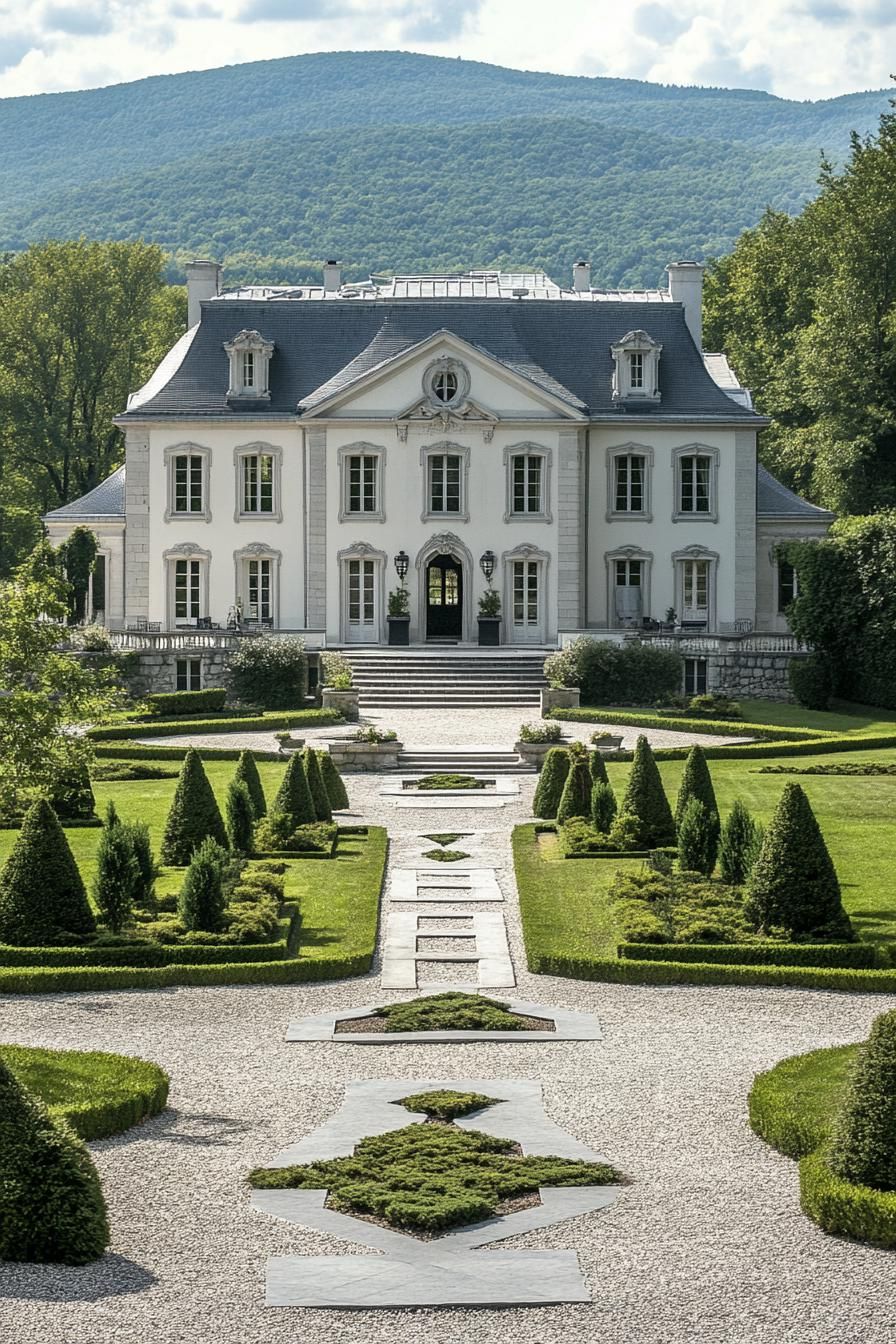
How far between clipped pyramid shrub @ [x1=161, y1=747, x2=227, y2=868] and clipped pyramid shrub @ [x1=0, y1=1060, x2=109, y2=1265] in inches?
479

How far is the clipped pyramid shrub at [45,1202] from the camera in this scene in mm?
9992

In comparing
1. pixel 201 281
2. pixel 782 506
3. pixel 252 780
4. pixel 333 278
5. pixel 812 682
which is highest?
pixel 333 278

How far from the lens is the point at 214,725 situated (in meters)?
39.0

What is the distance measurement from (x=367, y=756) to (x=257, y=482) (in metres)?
19.4

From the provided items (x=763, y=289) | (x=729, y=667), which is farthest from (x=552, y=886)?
(x=763, y=289)

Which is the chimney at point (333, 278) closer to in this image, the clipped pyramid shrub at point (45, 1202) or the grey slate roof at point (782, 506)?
the grey slate roof at point (782, 506)

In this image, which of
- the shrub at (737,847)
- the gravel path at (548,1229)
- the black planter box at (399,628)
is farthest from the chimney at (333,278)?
the gravel path at (548,1229)

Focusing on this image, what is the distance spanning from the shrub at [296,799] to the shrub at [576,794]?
134 inches

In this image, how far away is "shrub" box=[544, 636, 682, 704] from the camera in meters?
42.9

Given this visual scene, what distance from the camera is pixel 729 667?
148 ft

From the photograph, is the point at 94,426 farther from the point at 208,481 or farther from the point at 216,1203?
the point at 216,1203

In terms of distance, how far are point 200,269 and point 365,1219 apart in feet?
160

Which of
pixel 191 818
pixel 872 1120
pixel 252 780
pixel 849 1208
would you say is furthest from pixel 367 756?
pixel 849 1208

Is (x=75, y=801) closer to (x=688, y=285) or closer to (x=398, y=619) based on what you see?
(x=398, y=619)
